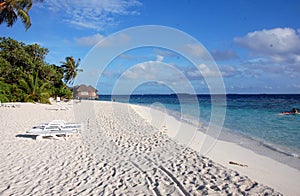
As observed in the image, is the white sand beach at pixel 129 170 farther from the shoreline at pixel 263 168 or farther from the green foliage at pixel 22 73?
the green foliage at pixel 22 73

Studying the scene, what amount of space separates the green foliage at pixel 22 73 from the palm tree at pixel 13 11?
7.55 m

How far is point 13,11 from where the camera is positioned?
Result: 45.2ft

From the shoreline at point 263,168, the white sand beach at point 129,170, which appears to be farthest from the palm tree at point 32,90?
the shoreline at point 263,168

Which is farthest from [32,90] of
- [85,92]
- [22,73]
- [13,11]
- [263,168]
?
[85,92]

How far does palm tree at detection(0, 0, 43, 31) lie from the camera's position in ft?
41.5

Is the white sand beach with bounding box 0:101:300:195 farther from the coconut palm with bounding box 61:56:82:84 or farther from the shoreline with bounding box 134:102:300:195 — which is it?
the coconut palm with bounding box 61:56:82:84

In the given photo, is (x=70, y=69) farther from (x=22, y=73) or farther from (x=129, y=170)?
(x=129, y=170)

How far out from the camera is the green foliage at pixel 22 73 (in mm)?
20797

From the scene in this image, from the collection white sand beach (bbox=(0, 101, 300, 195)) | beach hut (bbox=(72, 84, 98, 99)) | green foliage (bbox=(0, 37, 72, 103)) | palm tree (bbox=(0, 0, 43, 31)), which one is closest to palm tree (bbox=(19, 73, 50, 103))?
green foliage (bbox=(0, 37, 72, 103))

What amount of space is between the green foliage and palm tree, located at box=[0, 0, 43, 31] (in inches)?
297

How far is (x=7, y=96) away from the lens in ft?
65.9

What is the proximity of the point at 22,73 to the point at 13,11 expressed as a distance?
10067mm

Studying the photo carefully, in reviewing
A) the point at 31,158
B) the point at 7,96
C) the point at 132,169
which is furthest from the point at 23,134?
the point at 7,96

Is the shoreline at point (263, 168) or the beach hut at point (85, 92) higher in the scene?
the beach hut at point (85, 92)
